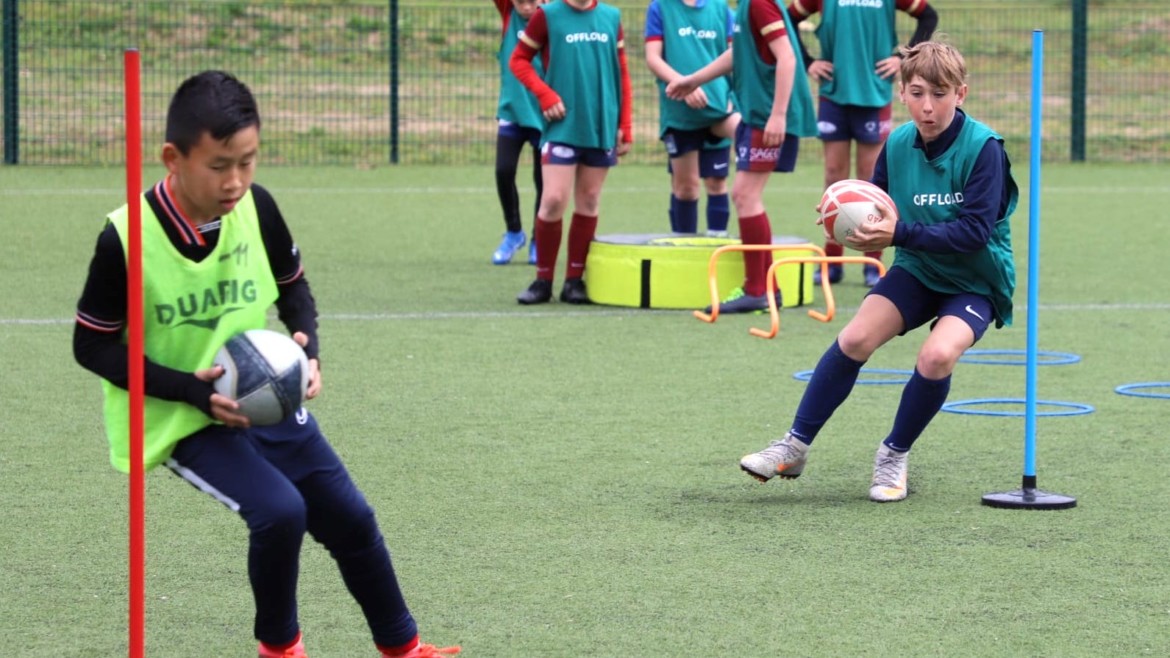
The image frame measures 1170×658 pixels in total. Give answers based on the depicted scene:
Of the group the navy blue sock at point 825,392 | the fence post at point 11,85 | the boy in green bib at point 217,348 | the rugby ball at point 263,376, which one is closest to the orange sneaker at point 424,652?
the boy in green bib at point 217,348

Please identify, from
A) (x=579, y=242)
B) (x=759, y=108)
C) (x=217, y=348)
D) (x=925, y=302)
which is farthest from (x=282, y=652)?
(x=579, y=242)

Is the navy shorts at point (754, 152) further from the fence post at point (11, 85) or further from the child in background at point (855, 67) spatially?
the fence post at point (11, 85)

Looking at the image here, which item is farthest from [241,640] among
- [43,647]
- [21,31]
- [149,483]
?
[21,31]

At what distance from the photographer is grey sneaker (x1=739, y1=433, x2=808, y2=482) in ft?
Answer: 18.6

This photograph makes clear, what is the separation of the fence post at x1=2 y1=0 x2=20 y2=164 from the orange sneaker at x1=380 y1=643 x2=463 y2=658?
14.4 metres

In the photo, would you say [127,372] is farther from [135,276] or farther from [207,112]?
[207,112]

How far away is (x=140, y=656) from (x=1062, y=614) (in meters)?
2.15

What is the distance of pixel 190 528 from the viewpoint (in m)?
5.32

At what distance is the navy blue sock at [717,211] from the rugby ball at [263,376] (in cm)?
694

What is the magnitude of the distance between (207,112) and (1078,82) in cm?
1662

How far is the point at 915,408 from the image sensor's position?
571 centimetres

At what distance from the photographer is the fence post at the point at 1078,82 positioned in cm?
1905

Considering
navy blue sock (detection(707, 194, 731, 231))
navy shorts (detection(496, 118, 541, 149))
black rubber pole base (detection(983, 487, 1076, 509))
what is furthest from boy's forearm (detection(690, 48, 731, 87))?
black rubber pole base (detection(983, 487, 1076, 509))

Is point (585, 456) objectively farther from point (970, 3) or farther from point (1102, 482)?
point (970, 3)
